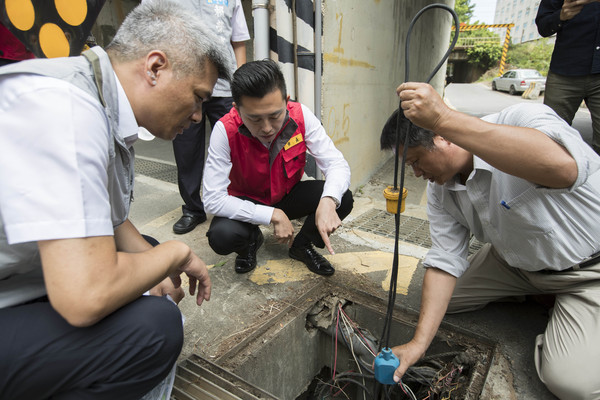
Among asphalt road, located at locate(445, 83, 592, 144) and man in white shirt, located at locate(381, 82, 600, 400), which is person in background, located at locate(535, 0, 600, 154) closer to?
man in white shirt, located at locate(381, 82, 600, 400)

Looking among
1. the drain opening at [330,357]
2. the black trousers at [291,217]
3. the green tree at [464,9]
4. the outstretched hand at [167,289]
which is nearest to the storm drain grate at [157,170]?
the black trousers at [291,217]

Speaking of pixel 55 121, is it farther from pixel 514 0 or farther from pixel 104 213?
pixel 514 0

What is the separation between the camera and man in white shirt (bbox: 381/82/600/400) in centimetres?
118

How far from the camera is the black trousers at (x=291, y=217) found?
2.23 meters

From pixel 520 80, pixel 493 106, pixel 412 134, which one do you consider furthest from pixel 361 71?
pixel 520 80

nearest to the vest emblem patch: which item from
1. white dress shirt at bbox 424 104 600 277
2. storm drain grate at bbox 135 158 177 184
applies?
white dress shirt at bbox 424 104 600 277

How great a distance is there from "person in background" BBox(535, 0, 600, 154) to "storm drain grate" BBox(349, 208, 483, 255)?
1.32 meters

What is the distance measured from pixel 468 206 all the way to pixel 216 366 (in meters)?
1.40

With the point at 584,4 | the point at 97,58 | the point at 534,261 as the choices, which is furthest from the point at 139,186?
the point at 584,4

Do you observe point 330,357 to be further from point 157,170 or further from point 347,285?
point 157,170

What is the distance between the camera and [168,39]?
1114mm

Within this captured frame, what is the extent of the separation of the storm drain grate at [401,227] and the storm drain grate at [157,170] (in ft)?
7.53

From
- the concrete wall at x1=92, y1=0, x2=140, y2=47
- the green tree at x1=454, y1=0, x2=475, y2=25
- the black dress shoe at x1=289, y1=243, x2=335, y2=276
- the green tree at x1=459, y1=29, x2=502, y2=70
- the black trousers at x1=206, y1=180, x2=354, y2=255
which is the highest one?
the green tree at x1=454, y1=0, x2=475, y2=25

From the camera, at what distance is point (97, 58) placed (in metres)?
1.06
